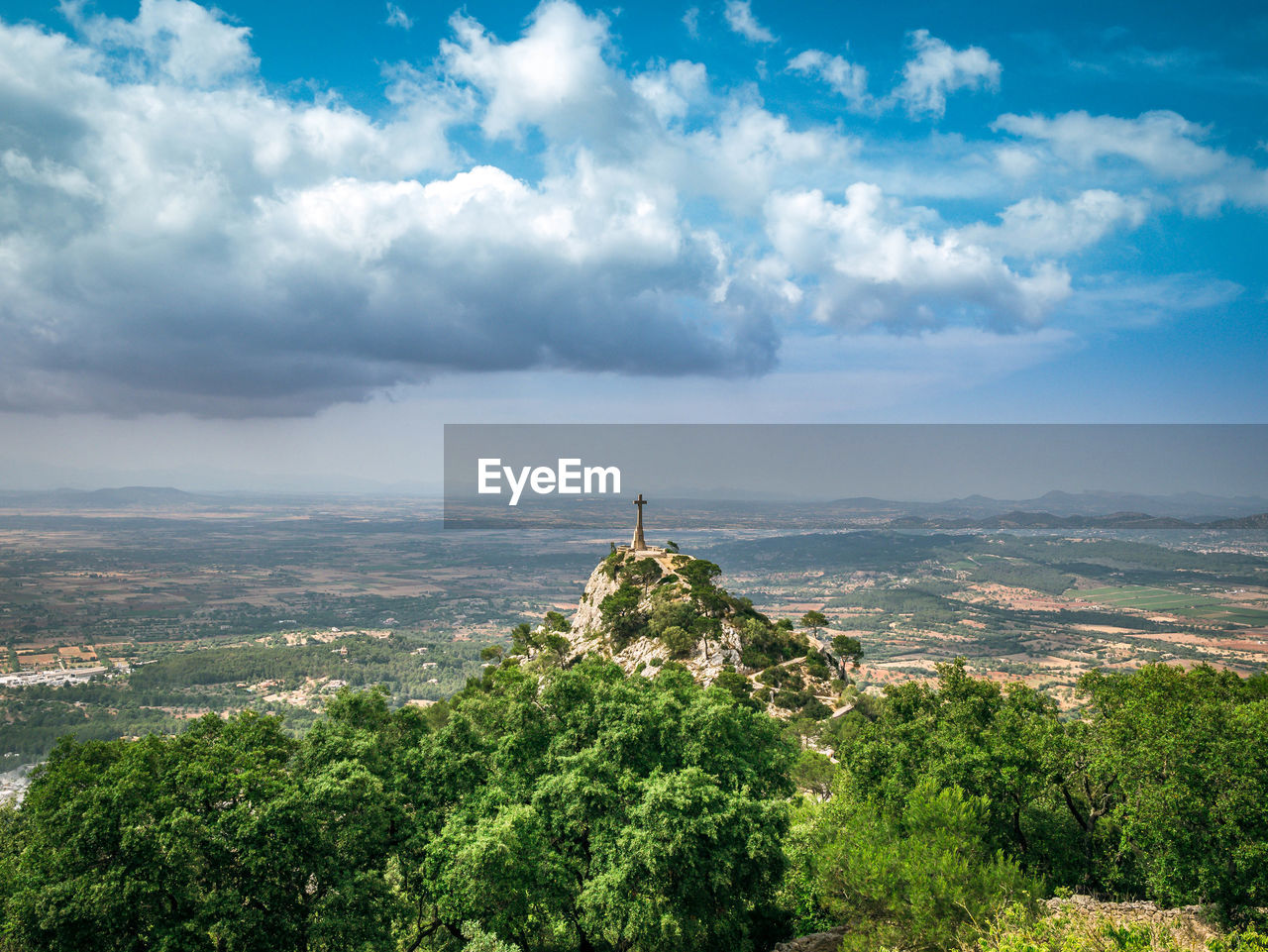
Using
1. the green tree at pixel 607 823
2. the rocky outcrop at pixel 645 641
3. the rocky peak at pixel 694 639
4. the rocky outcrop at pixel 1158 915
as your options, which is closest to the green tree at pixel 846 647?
the rocky peak at pixel 694 639

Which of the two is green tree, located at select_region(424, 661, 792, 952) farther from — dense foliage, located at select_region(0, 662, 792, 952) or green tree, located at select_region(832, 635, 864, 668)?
green tree, located at select_region(832, 635, 864, 668)

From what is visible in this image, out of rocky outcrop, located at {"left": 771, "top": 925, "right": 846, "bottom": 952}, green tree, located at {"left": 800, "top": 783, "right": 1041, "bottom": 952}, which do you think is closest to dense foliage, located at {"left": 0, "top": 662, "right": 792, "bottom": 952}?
rocky outcrop, located at {"left": 771, "top": 925, "right": 846, "bottom": 952}

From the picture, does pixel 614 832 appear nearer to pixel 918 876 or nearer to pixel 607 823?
pixel 607 823

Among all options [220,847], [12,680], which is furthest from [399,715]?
[12,680]

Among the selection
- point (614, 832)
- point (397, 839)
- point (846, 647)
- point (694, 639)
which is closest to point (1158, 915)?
point (614, 832)

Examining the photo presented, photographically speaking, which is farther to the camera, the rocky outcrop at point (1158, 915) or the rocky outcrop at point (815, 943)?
the rocky outcrop at point (815, 943)

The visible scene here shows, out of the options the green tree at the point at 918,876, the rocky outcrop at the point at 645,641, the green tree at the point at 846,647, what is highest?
the green tree at the point at 918,876

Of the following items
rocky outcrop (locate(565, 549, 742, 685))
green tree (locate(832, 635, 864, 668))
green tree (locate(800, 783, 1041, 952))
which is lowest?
green tree (locate(832, 635, 864, 668))

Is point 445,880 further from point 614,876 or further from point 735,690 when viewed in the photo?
point 735,690

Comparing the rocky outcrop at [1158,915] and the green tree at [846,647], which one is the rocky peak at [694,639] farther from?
the rocky outcrop at [1158,915]

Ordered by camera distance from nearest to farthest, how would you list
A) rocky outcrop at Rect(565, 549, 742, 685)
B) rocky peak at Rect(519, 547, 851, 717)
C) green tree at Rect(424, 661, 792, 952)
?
Result: green tree at Rect(424, 661, 792, 952)
rocky peak at Rect(519, 547, 851, 717)
rocky outcrop at Rect(565, 549, 742, 685)

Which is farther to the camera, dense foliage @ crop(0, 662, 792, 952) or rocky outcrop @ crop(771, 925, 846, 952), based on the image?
rocky outcrop @ crop(771, 925, 846, 952)
